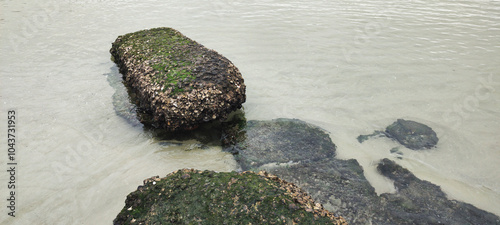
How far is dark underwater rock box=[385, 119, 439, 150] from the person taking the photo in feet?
16.6

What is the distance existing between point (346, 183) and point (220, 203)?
199cm

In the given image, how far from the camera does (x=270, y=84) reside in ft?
21.9

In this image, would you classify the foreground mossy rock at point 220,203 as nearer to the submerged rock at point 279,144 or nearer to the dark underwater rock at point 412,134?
the submerged rock at point 279,144

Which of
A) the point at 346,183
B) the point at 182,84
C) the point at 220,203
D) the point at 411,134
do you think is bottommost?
the point at 346,183

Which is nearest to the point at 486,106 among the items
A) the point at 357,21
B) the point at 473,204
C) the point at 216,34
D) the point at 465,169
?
the point at 465,169

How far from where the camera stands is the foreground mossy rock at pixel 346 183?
3855 mm

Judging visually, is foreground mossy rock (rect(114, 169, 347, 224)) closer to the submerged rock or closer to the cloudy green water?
the cloudy green water

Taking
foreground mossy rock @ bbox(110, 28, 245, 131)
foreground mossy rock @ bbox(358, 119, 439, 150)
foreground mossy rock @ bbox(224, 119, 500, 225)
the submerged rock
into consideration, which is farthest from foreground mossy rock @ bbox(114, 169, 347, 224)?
foreground mossy rock @ bbox(358, 119, 439, 150)

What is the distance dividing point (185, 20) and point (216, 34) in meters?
1.54

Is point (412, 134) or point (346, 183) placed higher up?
point (412, 134)

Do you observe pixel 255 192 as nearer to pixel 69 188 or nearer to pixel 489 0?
pixel 69 188

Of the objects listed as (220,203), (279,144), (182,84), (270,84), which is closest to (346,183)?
(279,144)

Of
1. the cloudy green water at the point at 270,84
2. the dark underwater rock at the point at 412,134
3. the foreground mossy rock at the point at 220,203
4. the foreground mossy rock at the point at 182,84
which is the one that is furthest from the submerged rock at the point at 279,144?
the foreground mossy rock at the point at 220,203

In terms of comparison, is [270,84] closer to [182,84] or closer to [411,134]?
[182,84]
